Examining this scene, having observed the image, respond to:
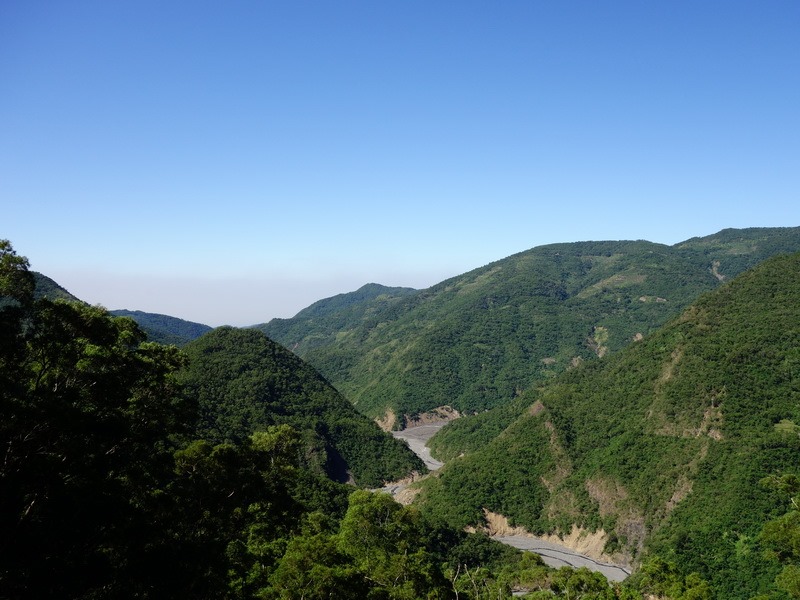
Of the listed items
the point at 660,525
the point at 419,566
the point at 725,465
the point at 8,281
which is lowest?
the point at 660,525

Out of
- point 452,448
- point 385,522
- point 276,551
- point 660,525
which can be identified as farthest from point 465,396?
point 276,551

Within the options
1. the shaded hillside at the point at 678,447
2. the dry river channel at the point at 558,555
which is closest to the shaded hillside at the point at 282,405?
the dry river channel at the point at 558,555

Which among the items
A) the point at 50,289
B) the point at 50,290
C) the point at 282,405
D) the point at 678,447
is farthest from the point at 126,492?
the point at 50,289

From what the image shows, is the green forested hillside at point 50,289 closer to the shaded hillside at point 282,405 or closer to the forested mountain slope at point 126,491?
the shaded hillside at point 282,405

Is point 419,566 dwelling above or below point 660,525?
above

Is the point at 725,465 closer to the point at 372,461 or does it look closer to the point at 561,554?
the point at 561,554
